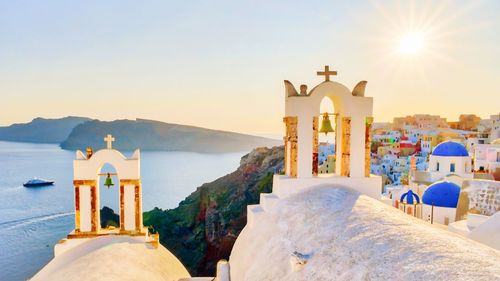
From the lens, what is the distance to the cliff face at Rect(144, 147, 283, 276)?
27.6 meters

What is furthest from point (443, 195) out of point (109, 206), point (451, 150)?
point (109, 206)

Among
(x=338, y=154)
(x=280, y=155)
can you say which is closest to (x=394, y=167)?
(x=280, y=155)

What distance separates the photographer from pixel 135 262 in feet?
21.2

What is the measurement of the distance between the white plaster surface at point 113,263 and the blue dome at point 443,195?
12222 millimetres

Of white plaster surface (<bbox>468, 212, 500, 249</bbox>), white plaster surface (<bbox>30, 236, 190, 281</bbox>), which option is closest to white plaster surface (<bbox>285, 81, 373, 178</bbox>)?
white plaster surface (<bbox>468, 212, 500, 249</bbox>)

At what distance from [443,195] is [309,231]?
13.6 m

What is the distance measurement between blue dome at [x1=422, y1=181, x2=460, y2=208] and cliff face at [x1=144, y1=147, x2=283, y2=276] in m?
14.1

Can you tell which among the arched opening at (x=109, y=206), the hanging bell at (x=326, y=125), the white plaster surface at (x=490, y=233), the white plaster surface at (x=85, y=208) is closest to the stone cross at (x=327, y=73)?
the hanging bell at (x=326, y=125)

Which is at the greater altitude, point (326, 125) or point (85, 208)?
point (326, 125)

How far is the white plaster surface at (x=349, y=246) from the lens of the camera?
2.82 meters

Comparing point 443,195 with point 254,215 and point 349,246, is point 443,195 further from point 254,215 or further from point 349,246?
point 349,246

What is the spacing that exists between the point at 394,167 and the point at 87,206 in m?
42.9

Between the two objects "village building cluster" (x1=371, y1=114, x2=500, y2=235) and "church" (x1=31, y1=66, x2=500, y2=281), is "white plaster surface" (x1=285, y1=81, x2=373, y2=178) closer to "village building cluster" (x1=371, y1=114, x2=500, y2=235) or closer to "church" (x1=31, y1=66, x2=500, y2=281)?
"church" (x1=31, y1=66, x2=500, y2=281)

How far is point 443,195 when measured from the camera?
51.5ft
